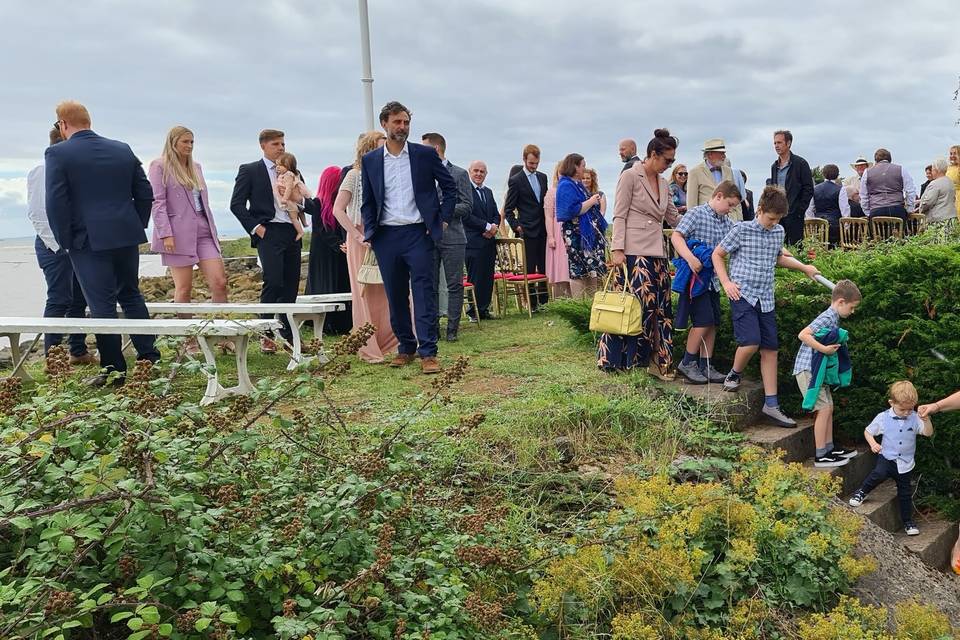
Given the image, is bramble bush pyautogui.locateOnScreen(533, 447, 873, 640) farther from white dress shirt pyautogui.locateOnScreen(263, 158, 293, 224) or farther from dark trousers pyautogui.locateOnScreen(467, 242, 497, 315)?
dark trousers pyautogui.locateOnScreen(467, 242, 497, 315)

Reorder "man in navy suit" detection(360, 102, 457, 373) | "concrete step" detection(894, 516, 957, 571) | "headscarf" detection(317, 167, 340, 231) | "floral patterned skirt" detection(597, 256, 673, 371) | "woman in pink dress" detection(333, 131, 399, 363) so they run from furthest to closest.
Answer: "headscarf" detection(317, 167, 340, 231) < "woman in pink dress" detection(333, 131, 399, 363) < "man in navy suit" detection(360, 102, 457, 373) < "floral patterned skirt" detection(597, 256, 673, 371) < "concrete step" detection(894, 516, 957, 571)

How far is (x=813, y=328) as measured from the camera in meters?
5.98

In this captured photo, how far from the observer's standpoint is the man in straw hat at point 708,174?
32.4ft

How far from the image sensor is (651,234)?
6.60m

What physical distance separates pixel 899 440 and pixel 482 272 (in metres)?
6.20

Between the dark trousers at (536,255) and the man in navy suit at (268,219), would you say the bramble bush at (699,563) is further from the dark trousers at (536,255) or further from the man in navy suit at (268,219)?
the dark trousers at (536,255)

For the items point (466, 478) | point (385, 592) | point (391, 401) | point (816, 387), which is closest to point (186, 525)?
Answer: point (385, 592)

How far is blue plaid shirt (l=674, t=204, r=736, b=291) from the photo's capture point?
6.45m

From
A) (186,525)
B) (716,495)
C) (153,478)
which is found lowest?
(716,495)

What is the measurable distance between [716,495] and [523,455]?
1.14 metres

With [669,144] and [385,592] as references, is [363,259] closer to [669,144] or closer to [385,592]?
[669,144]

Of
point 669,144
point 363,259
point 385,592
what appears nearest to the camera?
point 385,592

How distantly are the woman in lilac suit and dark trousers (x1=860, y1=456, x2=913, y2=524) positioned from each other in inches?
226

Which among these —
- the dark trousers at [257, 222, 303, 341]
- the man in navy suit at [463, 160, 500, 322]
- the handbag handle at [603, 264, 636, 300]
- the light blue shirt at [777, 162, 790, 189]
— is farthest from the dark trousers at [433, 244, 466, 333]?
the light blue shirt at [777, 162, 790, 189]
